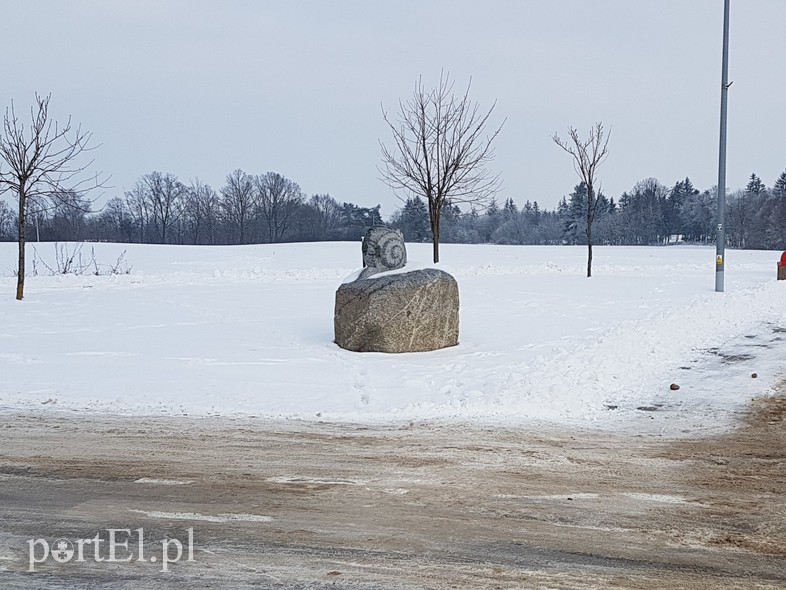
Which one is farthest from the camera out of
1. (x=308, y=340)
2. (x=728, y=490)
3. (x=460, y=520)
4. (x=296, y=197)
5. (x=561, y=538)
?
(x=296, y=197)

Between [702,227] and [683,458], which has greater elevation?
[702,227]

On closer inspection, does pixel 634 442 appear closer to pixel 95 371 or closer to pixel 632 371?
pixel 632 371

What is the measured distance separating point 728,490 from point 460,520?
1.94 meters

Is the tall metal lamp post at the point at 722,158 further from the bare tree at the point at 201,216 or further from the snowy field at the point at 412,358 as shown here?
the bare tree at the point at 201,216

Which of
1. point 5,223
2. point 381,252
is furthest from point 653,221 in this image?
point 381,252

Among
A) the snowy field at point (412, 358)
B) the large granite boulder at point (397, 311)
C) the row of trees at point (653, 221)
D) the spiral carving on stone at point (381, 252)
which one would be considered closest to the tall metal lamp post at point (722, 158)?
the snowy field at point (412, 358)

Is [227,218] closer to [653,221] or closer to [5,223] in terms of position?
[5,223]

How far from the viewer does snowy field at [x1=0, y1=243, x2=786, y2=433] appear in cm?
752

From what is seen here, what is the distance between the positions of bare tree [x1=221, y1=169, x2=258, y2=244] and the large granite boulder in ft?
209

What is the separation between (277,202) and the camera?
78.1m

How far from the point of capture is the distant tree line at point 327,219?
239ft

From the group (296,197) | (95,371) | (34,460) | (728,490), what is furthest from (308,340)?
(296,197)

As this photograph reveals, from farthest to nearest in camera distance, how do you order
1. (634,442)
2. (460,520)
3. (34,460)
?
(634,442) < (34,460) < (460,520)

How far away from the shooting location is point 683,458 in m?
5.63
